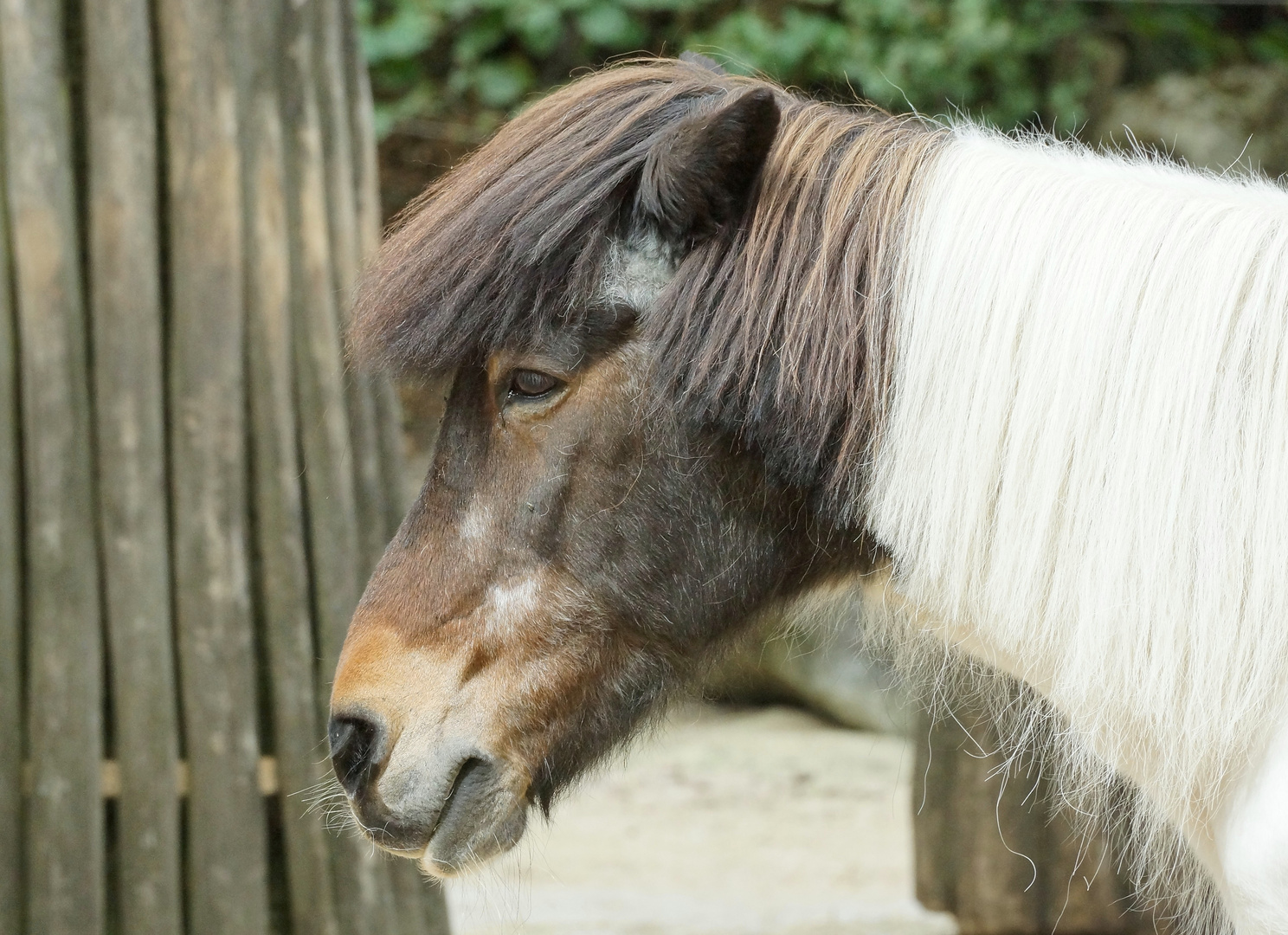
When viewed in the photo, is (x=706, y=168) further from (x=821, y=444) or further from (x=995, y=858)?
(x=995, y=858)

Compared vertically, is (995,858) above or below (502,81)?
below

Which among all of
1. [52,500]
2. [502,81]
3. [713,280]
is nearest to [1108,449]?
[713,280]

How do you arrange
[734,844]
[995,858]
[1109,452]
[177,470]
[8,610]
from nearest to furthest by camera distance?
[1109,452]
[8,610]
[177,470]
[995,858]
[734,844]

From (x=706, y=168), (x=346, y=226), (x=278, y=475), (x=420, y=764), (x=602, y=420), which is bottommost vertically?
(x=278, y=475)

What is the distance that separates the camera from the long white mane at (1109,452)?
1.54 meters

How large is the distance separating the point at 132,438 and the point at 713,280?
4.68ft

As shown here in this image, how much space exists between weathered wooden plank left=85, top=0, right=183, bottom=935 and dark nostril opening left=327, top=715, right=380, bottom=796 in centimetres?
87

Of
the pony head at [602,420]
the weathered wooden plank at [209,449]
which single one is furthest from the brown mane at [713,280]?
the weathered wooden plank at [209,449]

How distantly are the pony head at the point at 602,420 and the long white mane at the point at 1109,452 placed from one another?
0.11 m

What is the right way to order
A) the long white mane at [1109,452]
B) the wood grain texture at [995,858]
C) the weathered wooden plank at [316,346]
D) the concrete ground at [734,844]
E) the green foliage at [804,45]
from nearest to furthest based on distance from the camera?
the long white mane at [1109,452] → the weathered wooden plank at [316,346] → the wood grain texture at [995,858] → the concrete ground at [734,844] → the green foliage at [804,45]

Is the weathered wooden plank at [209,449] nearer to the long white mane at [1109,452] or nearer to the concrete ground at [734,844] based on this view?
the concrete ground at [734,844]

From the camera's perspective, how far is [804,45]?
23.6 feet

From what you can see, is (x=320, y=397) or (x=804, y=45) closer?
(x=320, y=397)

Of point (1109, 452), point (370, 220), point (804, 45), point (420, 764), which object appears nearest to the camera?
point (1109, 452)
